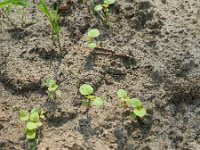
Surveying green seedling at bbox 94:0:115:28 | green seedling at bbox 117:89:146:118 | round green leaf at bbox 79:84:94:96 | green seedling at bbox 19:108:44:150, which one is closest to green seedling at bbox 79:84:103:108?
round green leaf at bbox 79:84:94:96

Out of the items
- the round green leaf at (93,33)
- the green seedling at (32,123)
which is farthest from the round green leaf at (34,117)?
the round green leaf at (93,33)

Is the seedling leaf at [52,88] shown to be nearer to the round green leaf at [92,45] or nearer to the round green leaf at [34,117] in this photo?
the round green leaf at [34,117]

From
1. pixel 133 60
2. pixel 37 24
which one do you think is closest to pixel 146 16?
pixel 133 60

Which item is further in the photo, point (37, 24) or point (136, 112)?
point (37, 24)

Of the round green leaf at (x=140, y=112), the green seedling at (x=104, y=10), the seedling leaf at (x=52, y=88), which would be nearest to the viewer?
the round green leaf at (x=140, y=112)

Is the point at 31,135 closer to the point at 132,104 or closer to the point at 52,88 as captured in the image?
the point at 52,88

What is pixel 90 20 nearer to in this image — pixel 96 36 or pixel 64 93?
pixel 96 36

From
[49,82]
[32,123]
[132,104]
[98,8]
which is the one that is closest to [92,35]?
[98,8]
